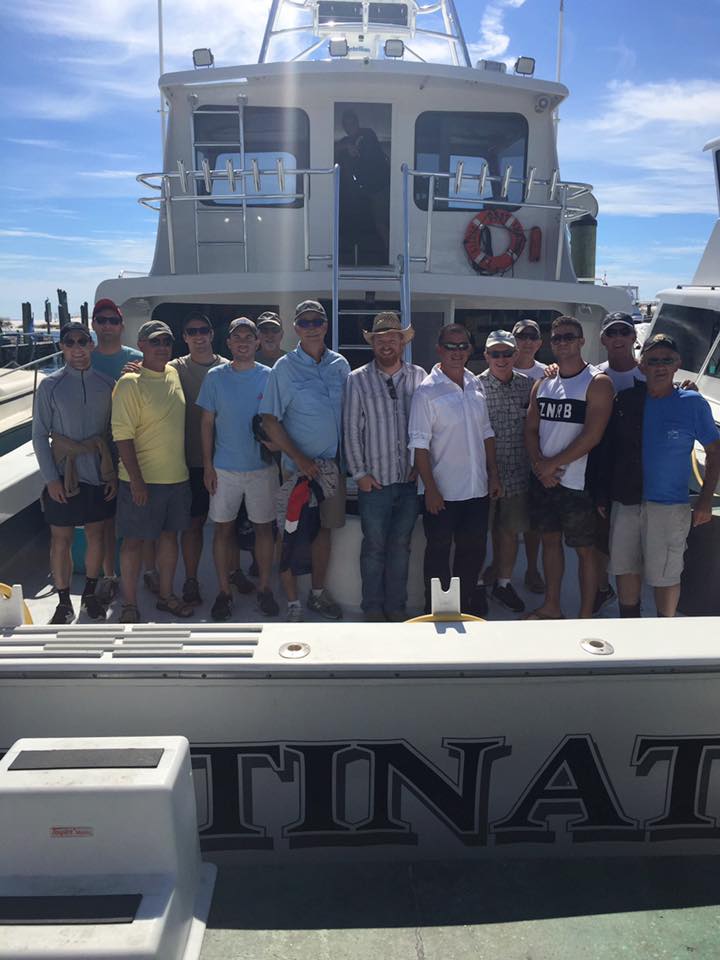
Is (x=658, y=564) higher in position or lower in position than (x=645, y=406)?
lower

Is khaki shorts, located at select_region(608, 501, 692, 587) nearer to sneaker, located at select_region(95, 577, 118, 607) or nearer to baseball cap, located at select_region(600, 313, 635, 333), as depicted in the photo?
baseball cap, located at select_region(600, 313, 635, 333)

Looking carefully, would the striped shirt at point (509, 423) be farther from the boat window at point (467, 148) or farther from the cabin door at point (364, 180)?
the boat window at point (467, 148)

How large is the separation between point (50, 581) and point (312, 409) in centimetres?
199

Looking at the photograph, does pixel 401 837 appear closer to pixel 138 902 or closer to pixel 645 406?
pixel 138 902

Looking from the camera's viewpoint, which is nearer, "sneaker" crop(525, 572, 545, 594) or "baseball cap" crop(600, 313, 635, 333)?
"baseball cap" crop(600, 313, 635, 333)

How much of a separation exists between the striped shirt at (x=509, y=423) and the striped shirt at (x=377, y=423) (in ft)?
1.47

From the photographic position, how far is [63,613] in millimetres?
3652

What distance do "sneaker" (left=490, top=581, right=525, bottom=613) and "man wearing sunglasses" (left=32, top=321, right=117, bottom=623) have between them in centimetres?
202

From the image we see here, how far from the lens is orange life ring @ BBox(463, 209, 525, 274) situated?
6.56 m

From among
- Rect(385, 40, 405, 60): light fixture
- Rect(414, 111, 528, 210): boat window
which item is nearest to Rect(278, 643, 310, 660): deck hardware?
Rect(414, 111, 528, 210): boat window

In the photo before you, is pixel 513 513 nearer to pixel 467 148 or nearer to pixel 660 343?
pixel 660 343

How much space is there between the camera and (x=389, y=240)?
21.5ft

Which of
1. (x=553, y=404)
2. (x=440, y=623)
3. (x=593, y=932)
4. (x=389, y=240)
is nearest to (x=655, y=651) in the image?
(x=440, y=623)

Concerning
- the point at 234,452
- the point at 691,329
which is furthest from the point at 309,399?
the point at 691,329
